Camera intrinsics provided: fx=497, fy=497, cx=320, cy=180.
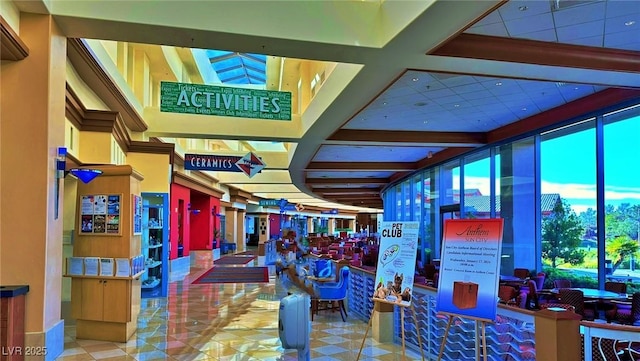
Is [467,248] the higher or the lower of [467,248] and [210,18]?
the lower

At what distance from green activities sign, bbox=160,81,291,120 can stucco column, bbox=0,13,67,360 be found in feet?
9.99

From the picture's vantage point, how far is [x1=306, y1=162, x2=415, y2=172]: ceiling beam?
53.4 feet

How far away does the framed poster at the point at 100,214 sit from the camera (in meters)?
6.40

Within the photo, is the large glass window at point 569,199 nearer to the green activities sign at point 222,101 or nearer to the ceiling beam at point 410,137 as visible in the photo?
the ceiling beam at point 410,137

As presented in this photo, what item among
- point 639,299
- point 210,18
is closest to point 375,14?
point 210,18

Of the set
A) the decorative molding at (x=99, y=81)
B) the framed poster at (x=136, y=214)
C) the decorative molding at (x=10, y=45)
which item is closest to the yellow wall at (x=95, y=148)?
the decorative molding at (x=99, y=81)

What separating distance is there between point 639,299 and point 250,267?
44.6 ft

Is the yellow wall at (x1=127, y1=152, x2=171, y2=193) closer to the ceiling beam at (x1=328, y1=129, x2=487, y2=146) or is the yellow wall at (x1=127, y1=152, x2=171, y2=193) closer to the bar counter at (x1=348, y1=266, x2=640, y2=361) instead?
the ceiling beam at (x1=328, y1=129, x2=487, y2=146)

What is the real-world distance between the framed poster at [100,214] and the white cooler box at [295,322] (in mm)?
2729

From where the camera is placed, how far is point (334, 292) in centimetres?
812

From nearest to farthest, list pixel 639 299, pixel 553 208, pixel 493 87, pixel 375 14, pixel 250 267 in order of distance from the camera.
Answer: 1. pixel 375 14
2. pixel 639 299
3. pixel 493 87
4. pixel 553 208
5. pixel 250 267

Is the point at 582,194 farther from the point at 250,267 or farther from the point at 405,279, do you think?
the point at 250,267

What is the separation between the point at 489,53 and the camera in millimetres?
5988

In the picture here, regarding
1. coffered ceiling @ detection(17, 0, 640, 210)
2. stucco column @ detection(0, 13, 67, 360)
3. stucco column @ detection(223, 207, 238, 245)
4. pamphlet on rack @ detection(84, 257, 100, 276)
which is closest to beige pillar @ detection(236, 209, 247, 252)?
stucco column @ detection(223, 207, 238, 245)
